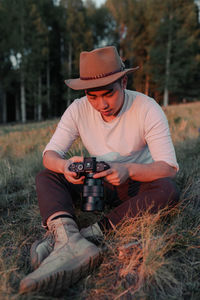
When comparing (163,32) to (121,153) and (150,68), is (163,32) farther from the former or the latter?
(121,153)

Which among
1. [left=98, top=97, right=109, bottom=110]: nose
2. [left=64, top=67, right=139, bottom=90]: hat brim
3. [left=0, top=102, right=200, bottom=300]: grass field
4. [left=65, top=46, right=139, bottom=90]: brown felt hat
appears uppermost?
[left=65, top=46, right=139, bottom=90]: brown felt hat

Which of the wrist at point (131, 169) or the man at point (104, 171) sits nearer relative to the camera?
the man at point (104, 171)

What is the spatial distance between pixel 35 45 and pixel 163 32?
9.11 meters

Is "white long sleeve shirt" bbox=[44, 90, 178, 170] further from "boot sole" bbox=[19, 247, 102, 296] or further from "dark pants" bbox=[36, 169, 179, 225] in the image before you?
"boot sole" bbox=[19, 247, 102, 296]

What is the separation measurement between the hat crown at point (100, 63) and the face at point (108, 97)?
0.11 meters

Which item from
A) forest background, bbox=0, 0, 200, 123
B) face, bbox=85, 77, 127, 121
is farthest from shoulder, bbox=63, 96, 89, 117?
forest background, bbox=0, 0, 200, 123

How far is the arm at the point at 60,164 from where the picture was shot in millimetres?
1802

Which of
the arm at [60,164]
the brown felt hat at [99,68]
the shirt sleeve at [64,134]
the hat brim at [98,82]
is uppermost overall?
the brown felt hat at [99,68]

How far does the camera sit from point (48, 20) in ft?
66.9

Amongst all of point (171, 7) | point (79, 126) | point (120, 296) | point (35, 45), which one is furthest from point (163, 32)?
point (120, 296)

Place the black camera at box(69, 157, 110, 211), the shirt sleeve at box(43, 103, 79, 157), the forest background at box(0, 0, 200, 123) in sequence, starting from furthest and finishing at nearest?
the forest background at box(0, 0, 200, 123) < the shirt sleeve at box(43, 103, 79, 157) < the black camera at box(69, 157, 110, 211)

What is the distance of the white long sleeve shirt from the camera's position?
194 cm

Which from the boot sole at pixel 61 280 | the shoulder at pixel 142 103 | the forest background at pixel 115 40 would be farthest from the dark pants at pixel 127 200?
the forest background at pixel 115 40

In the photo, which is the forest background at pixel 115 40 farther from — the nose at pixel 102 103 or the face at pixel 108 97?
the nose at pixel 102 103
